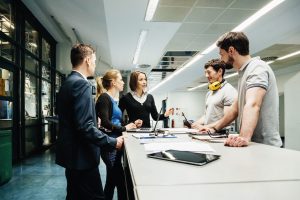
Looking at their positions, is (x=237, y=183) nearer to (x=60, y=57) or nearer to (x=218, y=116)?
(x=218, y=116)

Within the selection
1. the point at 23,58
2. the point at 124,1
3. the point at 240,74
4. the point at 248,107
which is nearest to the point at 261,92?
the point at 248,107

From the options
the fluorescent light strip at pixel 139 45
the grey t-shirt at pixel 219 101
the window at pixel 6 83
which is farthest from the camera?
the fluorescent light strip at pixel 139 45

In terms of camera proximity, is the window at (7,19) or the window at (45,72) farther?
the window at (45,72)

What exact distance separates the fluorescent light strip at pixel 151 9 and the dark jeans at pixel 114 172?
307 centimetres

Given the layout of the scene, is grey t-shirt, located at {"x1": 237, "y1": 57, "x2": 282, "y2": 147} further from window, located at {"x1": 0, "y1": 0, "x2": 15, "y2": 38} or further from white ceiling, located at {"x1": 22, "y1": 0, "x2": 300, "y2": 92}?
window, located at {"x1": 0, "y1": 0, "x2": 15, "y2": 38}

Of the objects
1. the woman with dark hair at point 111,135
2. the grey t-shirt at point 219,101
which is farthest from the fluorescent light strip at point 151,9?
the woman with dark hair at point 111,135

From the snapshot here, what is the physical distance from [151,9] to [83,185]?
3913mm

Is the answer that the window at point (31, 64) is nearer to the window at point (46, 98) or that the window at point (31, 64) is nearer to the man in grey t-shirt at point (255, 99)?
the window at point (46, 98)

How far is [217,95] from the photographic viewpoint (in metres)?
2.50

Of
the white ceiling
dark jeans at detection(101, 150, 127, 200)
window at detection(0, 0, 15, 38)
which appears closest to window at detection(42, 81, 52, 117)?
the white ceiling

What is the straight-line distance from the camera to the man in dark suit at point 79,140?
1.48m

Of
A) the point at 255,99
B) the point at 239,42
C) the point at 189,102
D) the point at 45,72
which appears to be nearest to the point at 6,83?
the point at 45,72

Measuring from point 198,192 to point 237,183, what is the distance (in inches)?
5.9

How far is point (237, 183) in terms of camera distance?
71 centimetres
